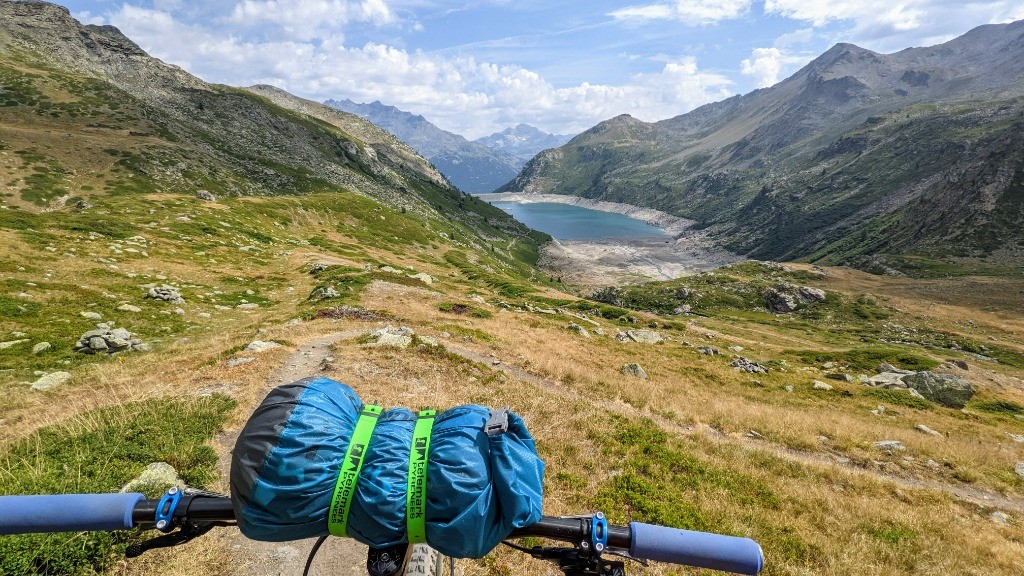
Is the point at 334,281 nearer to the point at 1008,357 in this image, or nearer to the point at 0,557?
the point at 0,557

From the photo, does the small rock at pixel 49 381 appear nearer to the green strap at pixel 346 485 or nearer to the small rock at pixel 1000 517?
the green strap at pixel 346 485

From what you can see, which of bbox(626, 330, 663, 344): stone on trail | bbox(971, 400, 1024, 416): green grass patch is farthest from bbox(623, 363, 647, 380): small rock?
bbox(971, 400, 1024, 416): green grass patch

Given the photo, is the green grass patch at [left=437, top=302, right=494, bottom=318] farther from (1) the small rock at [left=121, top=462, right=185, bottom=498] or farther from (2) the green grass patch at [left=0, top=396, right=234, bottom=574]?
(1) the small rock at [left=121, top=462, right=185, bottom=498]

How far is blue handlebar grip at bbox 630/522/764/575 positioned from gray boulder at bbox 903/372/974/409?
3685cm

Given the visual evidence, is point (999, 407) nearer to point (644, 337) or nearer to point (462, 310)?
point (644, 337)

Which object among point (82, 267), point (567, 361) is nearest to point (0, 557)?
point (567, 361)

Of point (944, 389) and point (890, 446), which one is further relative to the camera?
point (944, 389)

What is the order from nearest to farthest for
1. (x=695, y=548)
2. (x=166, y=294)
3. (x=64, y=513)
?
1. (x=64, y=513)
2. (x=695, y=548)
3. (x=166, y=294)

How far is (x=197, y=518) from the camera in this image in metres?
3.47

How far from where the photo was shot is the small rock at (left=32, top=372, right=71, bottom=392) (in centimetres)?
1268

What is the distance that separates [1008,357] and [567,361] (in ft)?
272

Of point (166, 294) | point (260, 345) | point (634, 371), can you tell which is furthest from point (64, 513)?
point (166, 294)

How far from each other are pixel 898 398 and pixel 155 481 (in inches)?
1465

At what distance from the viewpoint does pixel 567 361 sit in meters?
23.1
